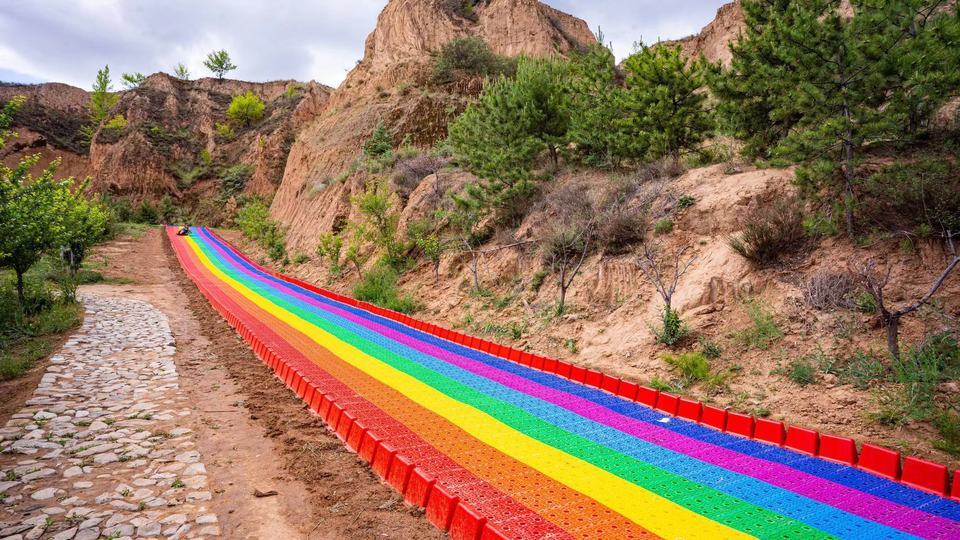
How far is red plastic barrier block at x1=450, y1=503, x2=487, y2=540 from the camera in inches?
157

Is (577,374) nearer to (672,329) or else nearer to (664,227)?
(672,329)

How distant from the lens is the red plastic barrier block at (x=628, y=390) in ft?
25.6

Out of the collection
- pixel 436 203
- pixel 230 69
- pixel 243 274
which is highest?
pixel 230 69

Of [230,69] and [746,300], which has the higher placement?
[230,69]

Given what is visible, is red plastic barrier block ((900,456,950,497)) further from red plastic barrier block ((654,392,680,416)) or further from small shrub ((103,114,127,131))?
small shrub ((103,114,127,131))

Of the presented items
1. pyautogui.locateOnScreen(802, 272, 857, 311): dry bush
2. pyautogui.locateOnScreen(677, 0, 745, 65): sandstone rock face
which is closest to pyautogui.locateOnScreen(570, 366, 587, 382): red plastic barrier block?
pyautogui.locateOnScreen(802, 272, 857, 311): dry bush

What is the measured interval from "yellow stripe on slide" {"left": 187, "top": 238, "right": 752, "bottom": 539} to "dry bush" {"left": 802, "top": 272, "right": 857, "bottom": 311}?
5294 millimetres

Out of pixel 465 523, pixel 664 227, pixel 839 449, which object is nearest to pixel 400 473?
pixel 465 523

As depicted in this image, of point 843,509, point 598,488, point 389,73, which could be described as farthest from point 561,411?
point 389,73

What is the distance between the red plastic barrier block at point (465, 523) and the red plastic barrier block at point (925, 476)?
422 cm

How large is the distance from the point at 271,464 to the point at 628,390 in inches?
202

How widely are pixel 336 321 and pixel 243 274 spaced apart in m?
13.8

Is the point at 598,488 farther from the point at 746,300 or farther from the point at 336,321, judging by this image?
the point at 336,321

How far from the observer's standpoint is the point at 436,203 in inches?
797
